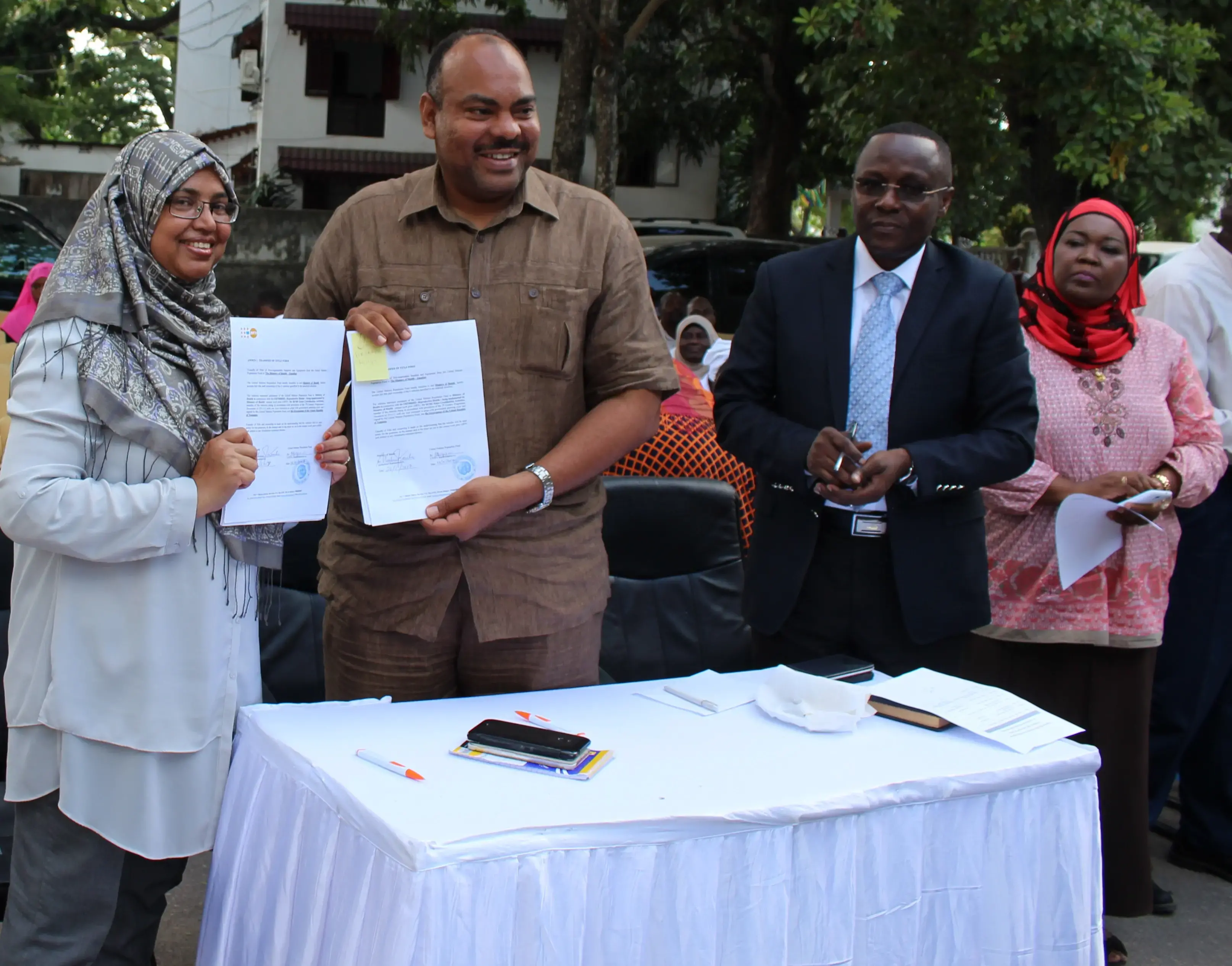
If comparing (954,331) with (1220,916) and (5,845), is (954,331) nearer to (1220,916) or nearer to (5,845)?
(1220,916)

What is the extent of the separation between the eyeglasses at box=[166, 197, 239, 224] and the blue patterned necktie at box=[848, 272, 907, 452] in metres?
1.31

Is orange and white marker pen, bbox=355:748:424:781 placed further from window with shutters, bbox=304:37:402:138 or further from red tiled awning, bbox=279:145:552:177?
window with shutters, bbox=304:37:402:138

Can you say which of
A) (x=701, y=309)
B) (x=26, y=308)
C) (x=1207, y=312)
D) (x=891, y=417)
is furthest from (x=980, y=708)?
(x=701, y=309)

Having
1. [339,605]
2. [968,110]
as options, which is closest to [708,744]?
[339,605]

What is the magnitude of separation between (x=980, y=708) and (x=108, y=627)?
1.54 metres

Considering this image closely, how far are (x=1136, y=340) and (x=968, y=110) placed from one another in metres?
7.40

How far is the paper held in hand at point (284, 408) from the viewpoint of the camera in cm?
219

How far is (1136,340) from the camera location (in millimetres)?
3352

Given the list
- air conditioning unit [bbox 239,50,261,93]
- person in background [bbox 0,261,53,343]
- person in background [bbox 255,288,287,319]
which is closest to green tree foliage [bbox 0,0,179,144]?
air conditioning unit [bbox 239,50,261,93]

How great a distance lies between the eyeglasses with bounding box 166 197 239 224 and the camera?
2.20 m

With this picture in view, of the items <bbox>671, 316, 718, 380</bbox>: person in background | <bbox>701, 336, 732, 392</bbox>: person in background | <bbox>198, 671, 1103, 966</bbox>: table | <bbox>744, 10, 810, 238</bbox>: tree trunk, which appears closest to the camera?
<bbox>198, 671, 1103, 966</bbox>: table

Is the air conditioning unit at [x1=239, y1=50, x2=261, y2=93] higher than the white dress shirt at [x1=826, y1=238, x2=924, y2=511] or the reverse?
higher

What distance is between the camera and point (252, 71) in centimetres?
2412

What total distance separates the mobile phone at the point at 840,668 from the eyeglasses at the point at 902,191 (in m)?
0.96
